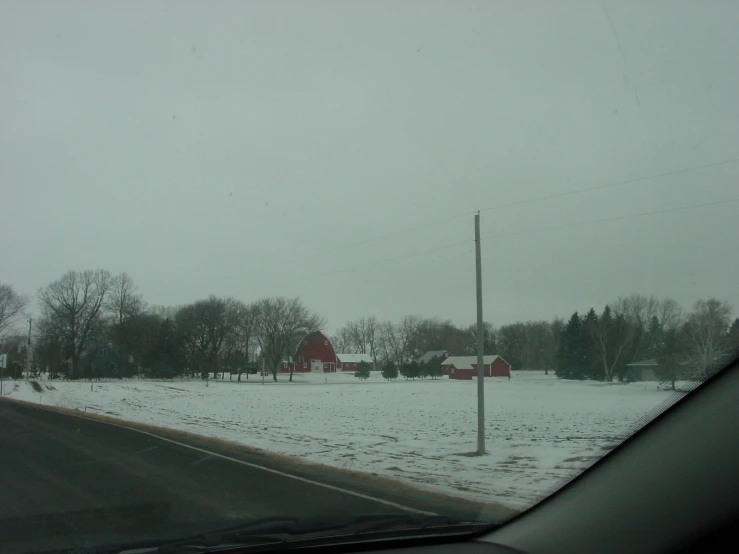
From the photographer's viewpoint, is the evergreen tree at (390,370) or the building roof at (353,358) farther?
the building roof at (353,358)

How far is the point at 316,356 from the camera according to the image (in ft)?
308

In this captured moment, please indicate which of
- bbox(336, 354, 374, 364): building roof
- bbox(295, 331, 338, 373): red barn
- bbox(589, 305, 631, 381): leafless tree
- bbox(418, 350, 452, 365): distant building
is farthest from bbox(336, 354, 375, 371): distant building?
bbox(589, 305, 631, 381): leafless tree

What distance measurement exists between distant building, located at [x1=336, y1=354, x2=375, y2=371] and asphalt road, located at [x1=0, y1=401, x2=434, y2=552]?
91.6 meters

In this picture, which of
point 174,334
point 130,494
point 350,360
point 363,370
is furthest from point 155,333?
point 130,494

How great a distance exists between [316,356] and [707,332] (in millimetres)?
91263

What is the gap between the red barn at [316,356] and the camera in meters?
89.9

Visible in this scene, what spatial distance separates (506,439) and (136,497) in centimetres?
924

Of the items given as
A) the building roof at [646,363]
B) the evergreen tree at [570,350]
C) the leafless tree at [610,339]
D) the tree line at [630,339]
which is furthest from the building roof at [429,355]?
the building roof at [646,363]

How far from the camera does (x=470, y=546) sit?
391 centimetres

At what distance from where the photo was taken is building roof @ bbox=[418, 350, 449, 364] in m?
71.6

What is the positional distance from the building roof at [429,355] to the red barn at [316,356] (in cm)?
1869

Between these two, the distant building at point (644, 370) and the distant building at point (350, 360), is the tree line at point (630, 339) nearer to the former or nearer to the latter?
the distant building at point (644, 370)

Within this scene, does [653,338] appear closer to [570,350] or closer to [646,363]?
[646,363]

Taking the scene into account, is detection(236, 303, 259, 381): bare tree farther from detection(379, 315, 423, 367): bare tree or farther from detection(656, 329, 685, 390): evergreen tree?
detection(656, 329, 685, 390): evergreen tree
